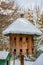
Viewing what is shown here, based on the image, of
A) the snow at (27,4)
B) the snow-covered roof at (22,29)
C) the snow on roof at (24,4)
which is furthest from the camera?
the snow at (27,4)

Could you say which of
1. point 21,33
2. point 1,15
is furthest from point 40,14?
point 21,33

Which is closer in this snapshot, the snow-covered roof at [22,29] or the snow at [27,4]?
the snow-covered roof at [22,29]

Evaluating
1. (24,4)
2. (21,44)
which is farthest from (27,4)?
(21,44)

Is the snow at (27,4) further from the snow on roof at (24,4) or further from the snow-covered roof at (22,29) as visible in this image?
the snow-covered roof at (22,29)

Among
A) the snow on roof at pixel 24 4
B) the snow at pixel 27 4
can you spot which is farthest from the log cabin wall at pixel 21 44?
the snow at pixel 27 4

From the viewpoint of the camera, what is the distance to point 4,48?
9914 millimetres

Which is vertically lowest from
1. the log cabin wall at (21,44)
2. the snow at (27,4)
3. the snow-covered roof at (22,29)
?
the snow at (27,4)

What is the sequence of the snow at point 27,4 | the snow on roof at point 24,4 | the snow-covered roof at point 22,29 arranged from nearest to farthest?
1. the snow-covered roof at point 22,29
2. the snow on roof at point 24,4
3. the snow at point 27,4

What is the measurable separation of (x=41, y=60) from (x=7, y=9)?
19.0 ft

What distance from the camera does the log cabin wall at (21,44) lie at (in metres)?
4.04

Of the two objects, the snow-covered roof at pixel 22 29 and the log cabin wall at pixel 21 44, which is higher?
the snow-covered roof at pixel 22 29

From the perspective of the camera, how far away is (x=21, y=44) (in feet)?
13.3

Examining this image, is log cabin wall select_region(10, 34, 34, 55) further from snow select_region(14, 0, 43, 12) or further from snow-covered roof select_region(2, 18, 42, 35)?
snow select_region(14, 0, 43, 12)

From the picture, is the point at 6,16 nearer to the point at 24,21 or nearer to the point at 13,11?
the point at 13,11
